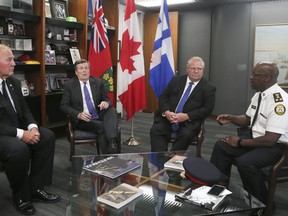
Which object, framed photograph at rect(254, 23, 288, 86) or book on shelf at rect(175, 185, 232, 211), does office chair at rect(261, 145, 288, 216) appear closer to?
book on shelf at rect(175, 185, 232, 211)

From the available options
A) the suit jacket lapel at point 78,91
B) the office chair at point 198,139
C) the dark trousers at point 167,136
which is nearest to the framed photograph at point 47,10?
the suit jacket lapel at point 78,91

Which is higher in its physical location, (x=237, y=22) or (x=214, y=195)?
(x=237, y=22)

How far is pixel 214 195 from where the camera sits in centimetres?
156

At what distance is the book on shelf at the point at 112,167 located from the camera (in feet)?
6.06

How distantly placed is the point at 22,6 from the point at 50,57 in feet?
2.49

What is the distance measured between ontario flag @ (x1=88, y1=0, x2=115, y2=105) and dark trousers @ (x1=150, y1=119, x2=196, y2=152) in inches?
55.7

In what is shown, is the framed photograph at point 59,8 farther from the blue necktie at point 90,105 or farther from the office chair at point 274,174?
the office chair at point 274,174

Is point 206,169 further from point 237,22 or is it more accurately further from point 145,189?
point 237,22

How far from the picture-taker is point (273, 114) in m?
2.04

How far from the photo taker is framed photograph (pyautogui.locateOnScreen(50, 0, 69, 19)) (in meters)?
4.00

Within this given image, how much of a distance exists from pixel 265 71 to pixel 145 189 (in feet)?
4.37

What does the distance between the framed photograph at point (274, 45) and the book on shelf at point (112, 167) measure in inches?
169

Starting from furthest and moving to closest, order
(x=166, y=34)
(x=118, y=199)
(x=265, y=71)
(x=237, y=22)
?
(x=237, y=22), (x=166, y=34), (x=265, y=71), (x=118, y=199)

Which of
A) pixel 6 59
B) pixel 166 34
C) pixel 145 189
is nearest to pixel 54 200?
pixel 145 189
